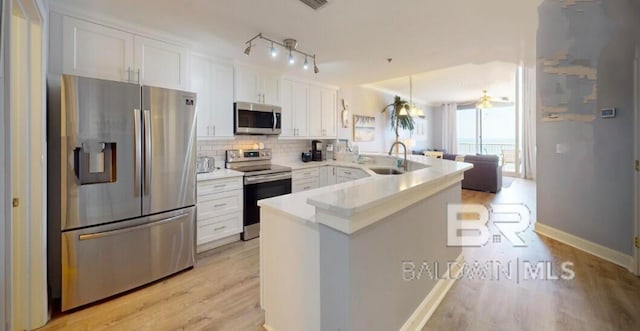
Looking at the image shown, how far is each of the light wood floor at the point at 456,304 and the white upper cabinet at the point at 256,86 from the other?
212 cm

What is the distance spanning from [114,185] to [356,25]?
242cm

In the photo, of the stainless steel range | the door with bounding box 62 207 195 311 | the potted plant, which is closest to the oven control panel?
the stainless steel range

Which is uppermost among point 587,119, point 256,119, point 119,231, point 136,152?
point 256,119

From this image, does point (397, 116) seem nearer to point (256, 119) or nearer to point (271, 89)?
point (271, 89)

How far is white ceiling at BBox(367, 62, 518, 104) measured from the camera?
528cm

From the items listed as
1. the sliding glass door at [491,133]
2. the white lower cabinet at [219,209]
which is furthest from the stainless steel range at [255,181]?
the sliding glass door at [491,133]

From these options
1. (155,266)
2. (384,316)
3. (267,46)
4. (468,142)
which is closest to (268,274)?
(384,316)

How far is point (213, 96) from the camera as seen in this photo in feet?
A: 10.7

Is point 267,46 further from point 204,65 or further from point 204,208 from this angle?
point 204,208

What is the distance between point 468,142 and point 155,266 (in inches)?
410

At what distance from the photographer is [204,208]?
2953mm

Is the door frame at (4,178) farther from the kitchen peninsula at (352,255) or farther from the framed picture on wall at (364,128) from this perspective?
the framed picture on wall at (364,128)

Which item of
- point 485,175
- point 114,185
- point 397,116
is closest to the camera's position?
point 114,185

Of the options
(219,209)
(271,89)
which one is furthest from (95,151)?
(271,89)
